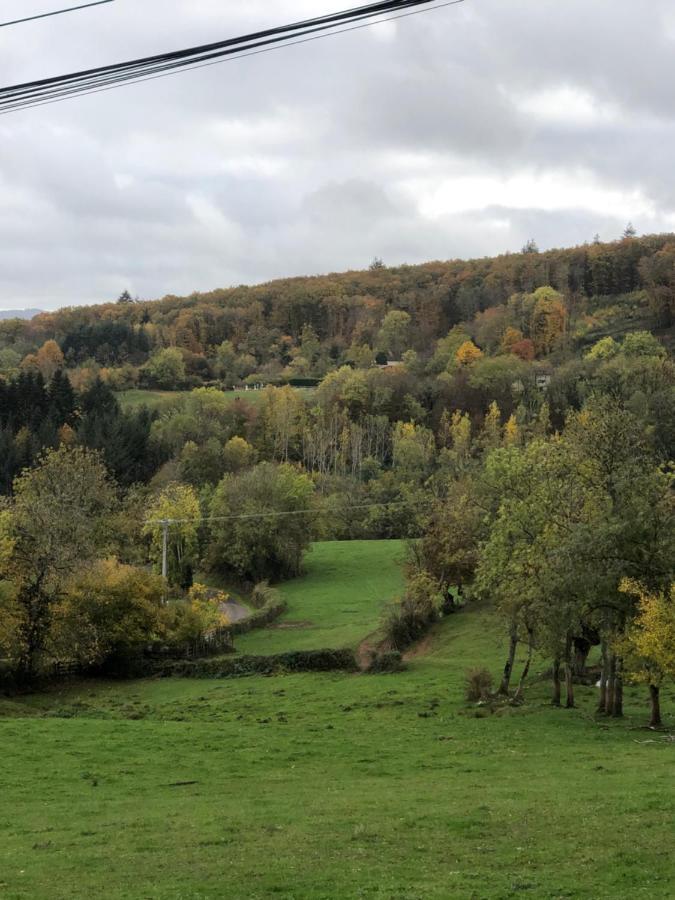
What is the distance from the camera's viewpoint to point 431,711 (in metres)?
36.9

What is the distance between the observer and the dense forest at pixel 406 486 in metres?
32.4

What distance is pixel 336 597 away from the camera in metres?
71.3

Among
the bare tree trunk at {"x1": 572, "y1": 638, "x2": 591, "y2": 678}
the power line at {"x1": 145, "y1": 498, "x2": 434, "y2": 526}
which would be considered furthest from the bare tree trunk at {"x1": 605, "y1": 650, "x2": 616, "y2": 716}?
the power line at {"x1": 145, "y1": 498, "x2": 434, "y2": 526}

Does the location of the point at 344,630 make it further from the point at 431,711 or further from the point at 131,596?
the point at 431,711

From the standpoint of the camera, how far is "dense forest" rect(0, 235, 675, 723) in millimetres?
32406

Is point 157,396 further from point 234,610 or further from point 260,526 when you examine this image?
point 234,610

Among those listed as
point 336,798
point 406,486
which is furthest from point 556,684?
point 406,486

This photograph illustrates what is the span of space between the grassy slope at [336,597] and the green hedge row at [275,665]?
2824 millimetres

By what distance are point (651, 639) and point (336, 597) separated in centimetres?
4424

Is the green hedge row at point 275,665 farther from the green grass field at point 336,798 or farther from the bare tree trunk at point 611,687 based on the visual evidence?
the bare tree trunk at point 611,687

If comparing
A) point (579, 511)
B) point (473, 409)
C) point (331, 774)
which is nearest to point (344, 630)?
point (579, 511)

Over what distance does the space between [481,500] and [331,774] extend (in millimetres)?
21520

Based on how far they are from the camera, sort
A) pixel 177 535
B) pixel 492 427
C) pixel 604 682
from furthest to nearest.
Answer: pixel 492 427, pixel 177 535, pixel 604 682

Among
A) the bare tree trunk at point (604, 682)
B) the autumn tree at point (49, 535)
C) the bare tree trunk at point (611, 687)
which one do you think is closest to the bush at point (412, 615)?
the autumn tree at point (49, 535)
